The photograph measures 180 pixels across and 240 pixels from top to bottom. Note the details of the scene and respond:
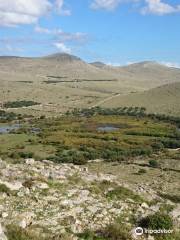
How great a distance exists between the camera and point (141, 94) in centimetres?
16650

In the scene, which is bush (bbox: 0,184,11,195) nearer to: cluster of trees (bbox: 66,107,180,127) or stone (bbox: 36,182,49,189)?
stone (bbox: 36,182,49,189)

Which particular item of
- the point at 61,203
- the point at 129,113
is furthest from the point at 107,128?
the point at 61,203

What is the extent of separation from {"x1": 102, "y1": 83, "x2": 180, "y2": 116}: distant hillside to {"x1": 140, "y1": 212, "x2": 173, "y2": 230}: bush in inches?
4640

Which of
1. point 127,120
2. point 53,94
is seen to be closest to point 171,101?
point 127,120

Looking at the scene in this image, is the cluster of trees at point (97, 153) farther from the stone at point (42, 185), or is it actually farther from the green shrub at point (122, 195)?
the stone at point (42, 185)

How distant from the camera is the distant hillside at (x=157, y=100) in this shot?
5580 inches

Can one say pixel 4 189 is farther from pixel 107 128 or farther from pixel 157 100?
pixel 157 100

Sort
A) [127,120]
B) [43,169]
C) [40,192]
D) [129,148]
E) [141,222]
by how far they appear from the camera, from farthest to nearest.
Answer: [127,120] < [129,148] < [43,169] < [40,192] < [141,222]

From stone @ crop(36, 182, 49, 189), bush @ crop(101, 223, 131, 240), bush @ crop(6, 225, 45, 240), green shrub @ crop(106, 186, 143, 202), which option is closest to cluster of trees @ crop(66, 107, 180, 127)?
green shrub @ crop(106, 186, 143, 202)

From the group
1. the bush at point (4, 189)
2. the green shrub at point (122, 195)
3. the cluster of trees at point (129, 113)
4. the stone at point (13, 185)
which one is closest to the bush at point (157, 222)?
the green shrub at point (122, 195)

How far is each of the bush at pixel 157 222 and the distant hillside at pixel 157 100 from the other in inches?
4640

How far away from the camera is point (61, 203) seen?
1947cm

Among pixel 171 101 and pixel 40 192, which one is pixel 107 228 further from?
Answer: pixel 171 101

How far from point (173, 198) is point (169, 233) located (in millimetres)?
10904
